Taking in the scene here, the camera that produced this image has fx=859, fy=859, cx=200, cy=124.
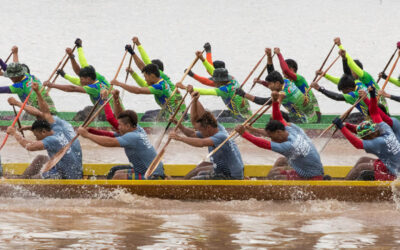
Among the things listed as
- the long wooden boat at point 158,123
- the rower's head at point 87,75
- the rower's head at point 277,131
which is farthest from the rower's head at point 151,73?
the rower's head at point 277,131

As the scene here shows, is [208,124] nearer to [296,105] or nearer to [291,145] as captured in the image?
[291,145]

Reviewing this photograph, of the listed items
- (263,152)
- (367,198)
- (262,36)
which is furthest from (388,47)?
(367,198)

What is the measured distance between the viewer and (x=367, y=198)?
847 centimetres

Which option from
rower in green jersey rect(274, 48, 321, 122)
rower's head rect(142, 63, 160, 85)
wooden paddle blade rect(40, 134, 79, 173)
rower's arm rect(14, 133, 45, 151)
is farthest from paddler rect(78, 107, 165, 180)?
rower in green jersey rect(274, 48, 321, 122)

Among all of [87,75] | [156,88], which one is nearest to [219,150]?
[156,88]

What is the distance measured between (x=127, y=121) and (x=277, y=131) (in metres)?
1.48

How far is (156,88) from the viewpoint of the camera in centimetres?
1145

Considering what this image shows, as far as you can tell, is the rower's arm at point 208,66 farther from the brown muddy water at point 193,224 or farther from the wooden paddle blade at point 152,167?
the brown muddy water at point 193,224

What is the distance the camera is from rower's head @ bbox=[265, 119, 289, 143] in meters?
→ 8.39

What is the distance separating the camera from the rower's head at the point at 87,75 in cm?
1151

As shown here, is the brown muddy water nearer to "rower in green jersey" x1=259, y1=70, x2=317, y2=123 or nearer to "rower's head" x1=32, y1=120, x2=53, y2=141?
"rower's head" x1=32, y1=120, x2=53, y2=141

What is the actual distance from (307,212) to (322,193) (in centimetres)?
32

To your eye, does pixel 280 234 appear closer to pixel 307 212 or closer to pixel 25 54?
pixel 307 212

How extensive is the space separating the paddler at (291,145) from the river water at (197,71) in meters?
0.38
